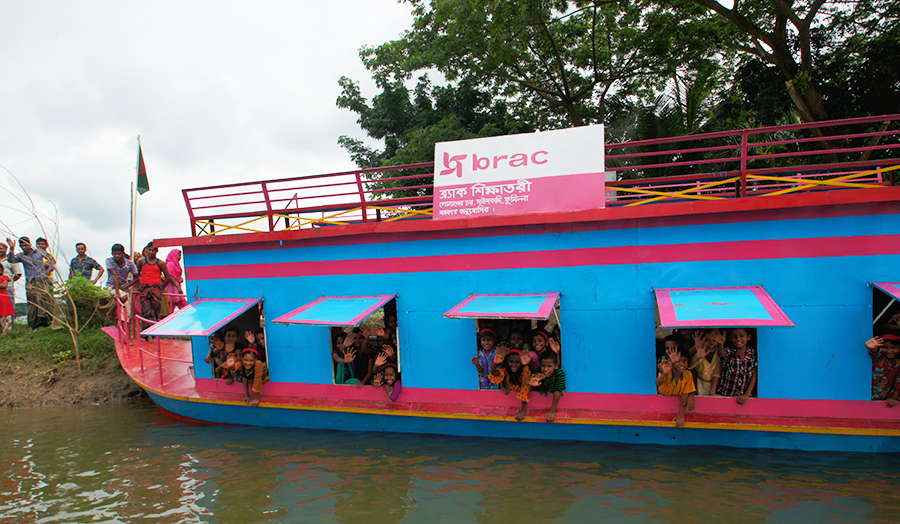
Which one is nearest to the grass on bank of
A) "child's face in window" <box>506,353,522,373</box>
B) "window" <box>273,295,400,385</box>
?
"window" <box>273,295,400,385</box>

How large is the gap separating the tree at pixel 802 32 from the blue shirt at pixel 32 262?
14.7m

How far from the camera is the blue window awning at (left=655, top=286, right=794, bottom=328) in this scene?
435 cm

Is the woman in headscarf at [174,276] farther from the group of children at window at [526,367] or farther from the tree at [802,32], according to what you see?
the tree at [802,32]

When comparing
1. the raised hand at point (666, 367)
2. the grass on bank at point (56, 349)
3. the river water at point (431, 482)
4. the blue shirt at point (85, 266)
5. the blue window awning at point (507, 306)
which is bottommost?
the river water at point (431, 482)

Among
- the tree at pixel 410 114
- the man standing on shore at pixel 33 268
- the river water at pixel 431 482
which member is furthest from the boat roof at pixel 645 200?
the tree at pixel 410 114

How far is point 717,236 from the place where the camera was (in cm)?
511

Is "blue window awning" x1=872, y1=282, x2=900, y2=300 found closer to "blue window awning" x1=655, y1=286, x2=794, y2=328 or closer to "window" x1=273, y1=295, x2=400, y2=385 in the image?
"blue window awning" x1=655, y1=286, x2=794, y2=328

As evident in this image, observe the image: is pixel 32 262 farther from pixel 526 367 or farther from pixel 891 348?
pixel 891 348

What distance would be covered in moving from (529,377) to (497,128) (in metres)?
12.4

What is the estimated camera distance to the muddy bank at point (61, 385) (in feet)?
28.1

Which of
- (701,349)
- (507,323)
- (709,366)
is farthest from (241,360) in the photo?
(709,366)

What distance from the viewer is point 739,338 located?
4.99 metres

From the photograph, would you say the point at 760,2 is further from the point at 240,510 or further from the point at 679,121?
the point at 240,510

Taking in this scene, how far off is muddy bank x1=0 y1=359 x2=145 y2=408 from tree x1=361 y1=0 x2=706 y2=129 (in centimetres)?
1121
